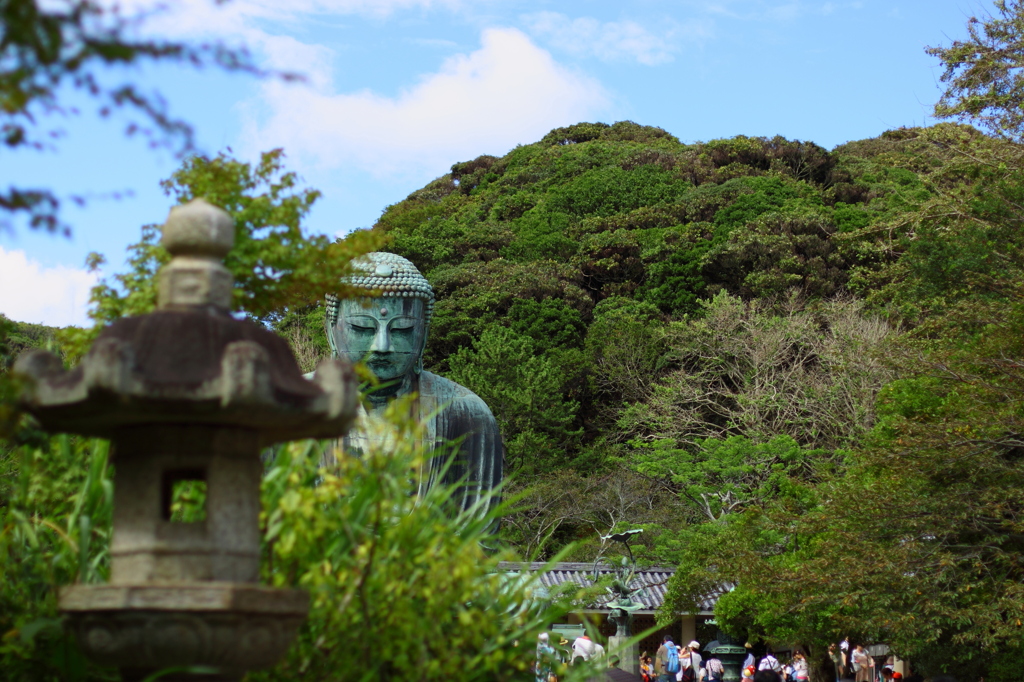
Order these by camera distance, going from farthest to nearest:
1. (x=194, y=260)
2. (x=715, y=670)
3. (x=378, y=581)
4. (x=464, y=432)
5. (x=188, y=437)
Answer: (x=715, y=670)
(x=464, y=432)
(x=378, y=581)
(x=194, y=260)
(x=188, y=437)

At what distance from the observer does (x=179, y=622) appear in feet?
10.8

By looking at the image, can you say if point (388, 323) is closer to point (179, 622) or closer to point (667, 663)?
point (179, 622)

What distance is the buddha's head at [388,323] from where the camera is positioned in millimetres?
7746

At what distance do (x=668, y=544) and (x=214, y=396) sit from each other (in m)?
18.5

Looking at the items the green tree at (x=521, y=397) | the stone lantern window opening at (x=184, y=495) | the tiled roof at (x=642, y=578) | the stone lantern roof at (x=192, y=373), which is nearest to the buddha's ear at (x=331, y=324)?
the stone lantern window opening at (x=184, y=495)

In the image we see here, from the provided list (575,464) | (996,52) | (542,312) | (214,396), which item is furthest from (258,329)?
(542,312)

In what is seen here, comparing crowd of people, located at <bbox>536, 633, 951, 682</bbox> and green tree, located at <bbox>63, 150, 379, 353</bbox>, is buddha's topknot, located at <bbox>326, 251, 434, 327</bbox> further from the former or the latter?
crowd of people, located at <bbox>536, 633, 951, 682</bbox>

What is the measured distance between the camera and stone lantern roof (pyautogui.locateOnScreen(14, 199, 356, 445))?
10.8 feet

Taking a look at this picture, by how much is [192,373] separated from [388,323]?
444 cm

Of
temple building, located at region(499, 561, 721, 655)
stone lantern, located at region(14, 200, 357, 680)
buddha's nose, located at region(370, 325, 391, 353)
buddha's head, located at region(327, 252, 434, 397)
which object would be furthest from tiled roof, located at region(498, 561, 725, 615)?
stone lantern, located at region(14, 200, 357, 680)

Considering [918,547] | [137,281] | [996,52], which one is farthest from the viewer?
[996,52]

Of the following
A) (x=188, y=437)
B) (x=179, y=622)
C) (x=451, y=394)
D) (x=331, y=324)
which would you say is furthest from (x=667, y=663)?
(x=179, y=622)

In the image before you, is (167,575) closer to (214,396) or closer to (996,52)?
(214,396)

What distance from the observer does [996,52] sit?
14602mm
